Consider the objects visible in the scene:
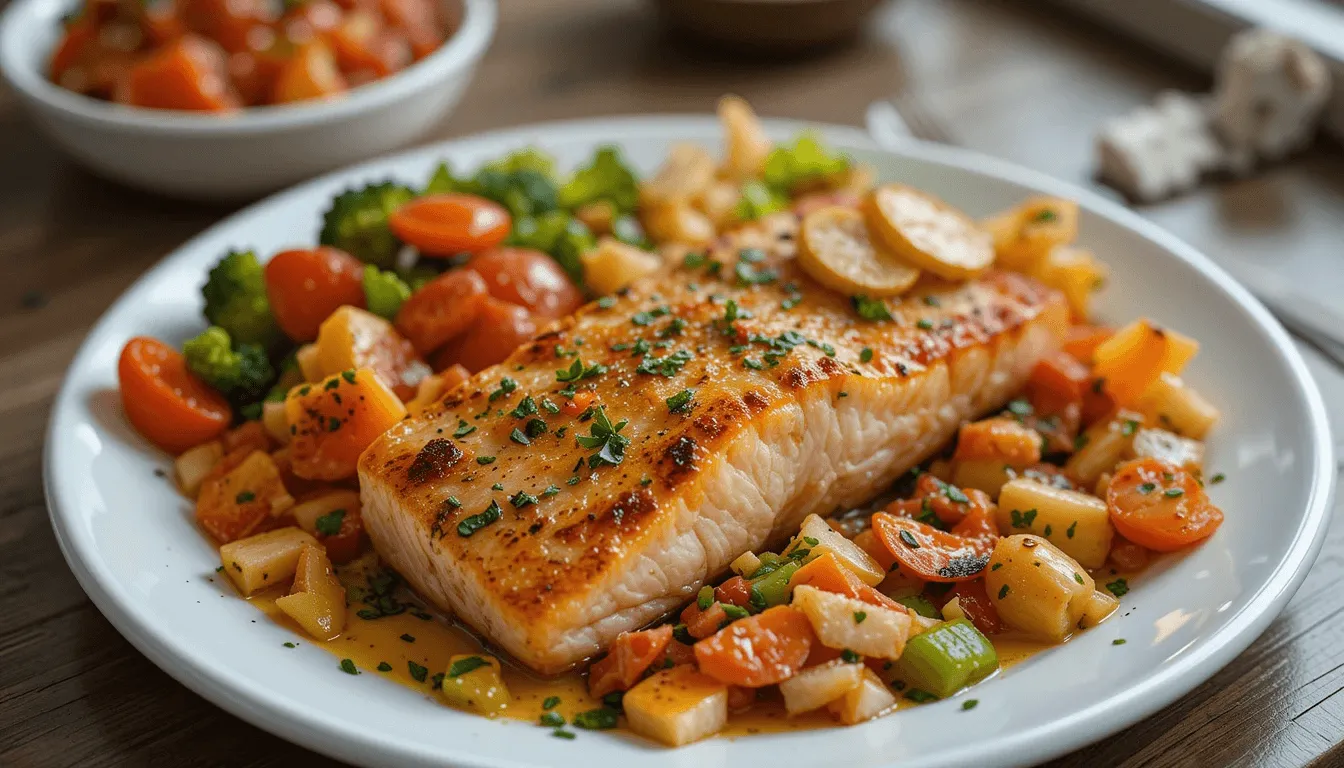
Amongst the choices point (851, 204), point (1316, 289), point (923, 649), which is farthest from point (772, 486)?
point (1316, 289)

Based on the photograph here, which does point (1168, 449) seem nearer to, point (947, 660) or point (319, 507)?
point (947, 660)

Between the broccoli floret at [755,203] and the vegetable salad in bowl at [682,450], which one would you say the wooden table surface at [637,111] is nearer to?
the vegetable salad in bowl at [682,450]

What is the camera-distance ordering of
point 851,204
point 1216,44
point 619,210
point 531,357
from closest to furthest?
point 531,357 → point 851,204 → point 619,210 → point 1216,44

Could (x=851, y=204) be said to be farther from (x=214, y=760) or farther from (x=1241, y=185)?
(x=214, y=760)

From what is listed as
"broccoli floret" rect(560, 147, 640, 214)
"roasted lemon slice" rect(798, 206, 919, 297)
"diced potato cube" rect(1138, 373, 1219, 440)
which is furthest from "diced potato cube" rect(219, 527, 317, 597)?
"diced potato cube" rect(1138, 373, 1219, 440)

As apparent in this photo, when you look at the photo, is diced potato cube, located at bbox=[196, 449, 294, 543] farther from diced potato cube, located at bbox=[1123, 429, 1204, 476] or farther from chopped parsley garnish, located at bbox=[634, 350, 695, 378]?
diced potato cube, located at bbox=[1123, 429, 1204, 476]

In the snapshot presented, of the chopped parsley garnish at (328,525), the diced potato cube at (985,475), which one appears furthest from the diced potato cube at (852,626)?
the chopped parsley garnish at (328,525)
